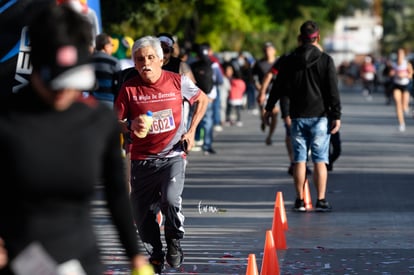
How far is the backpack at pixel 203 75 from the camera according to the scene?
68.9ft

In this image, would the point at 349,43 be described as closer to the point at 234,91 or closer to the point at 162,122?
the point at 234,91

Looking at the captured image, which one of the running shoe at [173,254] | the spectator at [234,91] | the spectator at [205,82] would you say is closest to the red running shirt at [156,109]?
the running shoe at [173,254]

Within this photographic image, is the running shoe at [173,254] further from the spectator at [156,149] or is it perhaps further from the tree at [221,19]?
the tree at [221,19]

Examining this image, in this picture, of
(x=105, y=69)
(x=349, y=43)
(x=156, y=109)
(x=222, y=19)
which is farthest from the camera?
(x=349, y=43)

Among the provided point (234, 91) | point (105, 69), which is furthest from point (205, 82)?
point (234, 91)

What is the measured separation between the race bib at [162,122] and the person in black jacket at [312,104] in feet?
13.0

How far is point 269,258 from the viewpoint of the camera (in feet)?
28.1

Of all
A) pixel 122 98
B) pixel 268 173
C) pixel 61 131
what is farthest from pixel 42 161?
pixel 268 173

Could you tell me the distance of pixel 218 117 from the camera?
91.4 ft

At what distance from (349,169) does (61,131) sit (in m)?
14.6

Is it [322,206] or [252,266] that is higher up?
[252,266]

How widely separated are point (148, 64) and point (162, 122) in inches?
17.1

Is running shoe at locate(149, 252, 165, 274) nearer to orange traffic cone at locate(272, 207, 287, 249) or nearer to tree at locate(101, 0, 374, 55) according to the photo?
orange traffic cone at locate(272, 207, 287, 249)

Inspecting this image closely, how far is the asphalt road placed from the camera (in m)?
10.1
